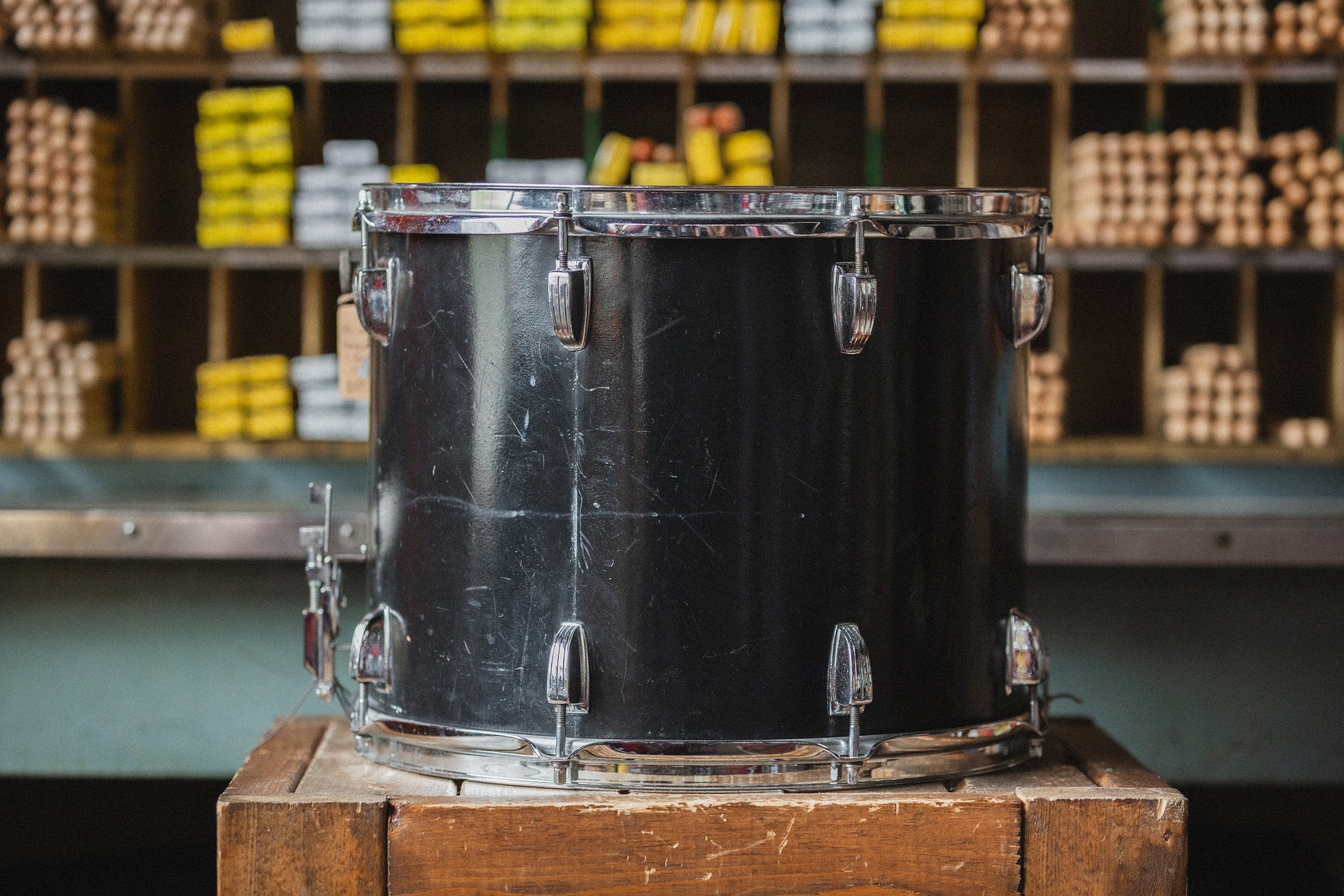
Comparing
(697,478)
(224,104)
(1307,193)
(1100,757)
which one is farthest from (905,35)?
(697,478)

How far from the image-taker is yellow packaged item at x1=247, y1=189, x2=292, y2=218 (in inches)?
156

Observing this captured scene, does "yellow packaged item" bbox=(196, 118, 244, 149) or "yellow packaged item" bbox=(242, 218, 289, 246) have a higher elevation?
"yellow packaged item" bbox=(196, 118, 244, 149)

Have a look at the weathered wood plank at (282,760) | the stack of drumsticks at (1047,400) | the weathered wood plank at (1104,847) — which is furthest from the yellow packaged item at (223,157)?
the weathered wood plank at (1104,847)

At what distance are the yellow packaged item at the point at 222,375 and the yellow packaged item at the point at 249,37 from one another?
89cm

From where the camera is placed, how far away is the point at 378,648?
1.54m

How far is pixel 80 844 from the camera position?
3.24m

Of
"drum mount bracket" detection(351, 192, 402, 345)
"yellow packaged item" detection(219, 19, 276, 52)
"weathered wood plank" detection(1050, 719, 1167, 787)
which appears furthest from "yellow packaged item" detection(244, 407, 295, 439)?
"weathered wood plank" detection(1050, 719, 1167, 787)

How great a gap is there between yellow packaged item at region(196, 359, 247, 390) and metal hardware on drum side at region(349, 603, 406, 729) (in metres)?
2.57

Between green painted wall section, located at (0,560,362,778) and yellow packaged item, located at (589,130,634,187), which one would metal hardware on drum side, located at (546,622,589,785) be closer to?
green painted wall section, located at (0,560,362,778)

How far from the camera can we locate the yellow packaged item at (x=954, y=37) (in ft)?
12.7

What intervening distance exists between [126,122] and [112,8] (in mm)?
316

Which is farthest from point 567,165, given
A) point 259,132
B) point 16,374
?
point 16,374

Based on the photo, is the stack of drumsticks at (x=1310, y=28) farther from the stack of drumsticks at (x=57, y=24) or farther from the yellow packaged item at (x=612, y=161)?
the stack of drumsticks at (x=57, y=24)

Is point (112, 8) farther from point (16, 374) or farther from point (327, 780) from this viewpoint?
point (327, 780)
